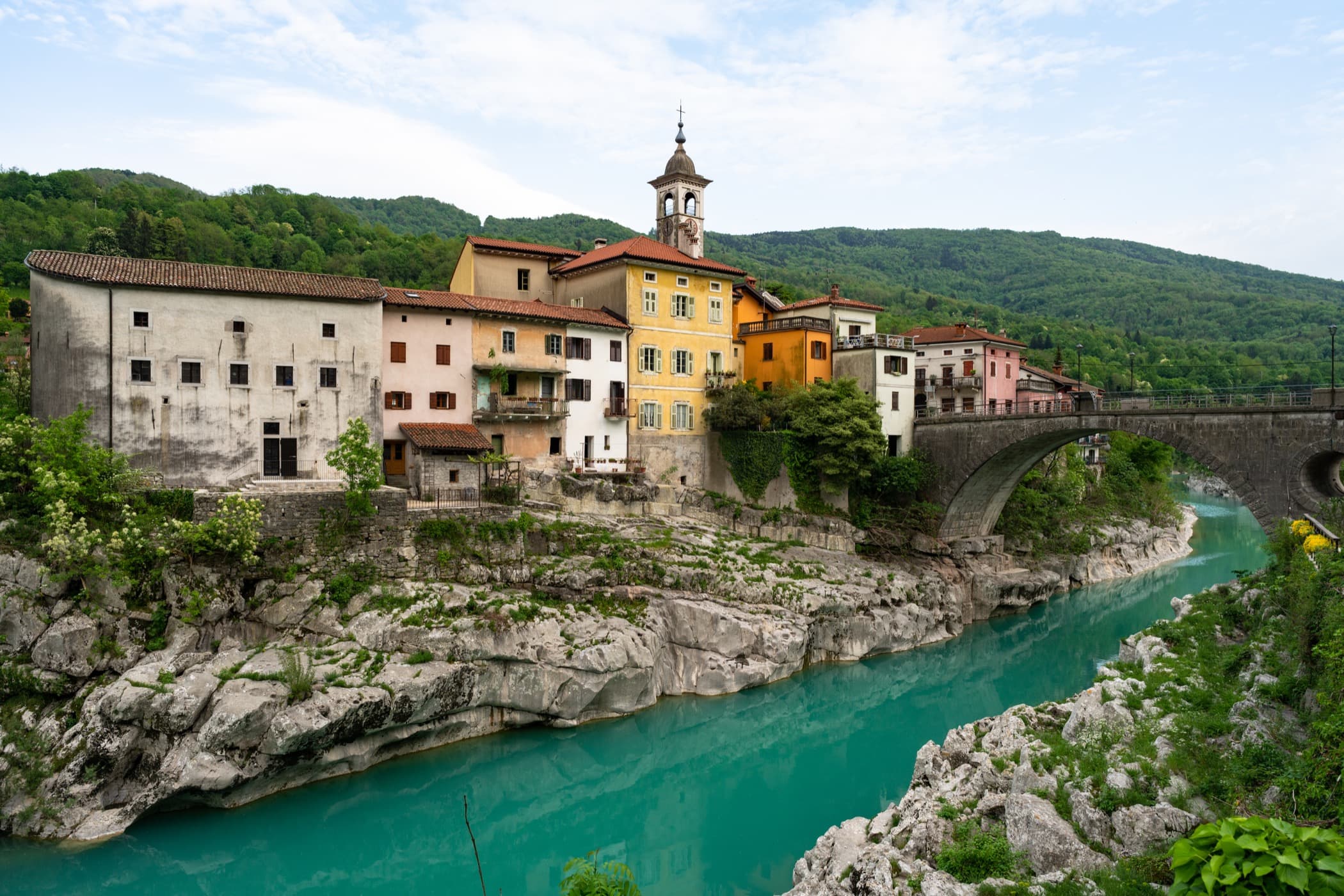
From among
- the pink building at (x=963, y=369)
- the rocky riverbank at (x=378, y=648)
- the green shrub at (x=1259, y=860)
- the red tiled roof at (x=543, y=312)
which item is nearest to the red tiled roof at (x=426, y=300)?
the red tiled roof at (x=543, y=312)

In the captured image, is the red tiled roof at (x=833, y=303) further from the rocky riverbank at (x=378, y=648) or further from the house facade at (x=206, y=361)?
the house facade at (x=206, y=361)

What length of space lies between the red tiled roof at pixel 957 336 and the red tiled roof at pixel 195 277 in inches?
1370

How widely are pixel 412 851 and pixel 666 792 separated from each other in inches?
305

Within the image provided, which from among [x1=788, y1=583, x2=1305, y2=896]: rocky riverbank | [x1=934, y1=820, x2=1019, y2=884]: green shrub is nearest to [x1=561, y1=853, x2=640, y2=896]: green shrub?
[x1=788, y1=583, x2=1305, y2=896]: rocky riverbank

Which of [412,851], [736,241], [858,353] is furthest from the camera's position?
[736,241]

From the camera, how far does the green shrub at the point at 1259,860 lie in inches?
218

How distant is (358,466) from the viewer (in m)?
29.0

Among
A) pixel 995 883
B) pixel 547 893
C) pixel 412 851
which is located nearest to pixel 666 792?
pixel 547 893

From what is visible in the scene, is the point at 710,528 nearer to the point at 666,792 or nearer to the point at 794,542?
the point at 794,542

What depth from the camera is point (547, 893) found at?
20.5m

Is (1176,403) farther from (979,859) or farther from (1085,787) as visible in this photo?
(979,859)

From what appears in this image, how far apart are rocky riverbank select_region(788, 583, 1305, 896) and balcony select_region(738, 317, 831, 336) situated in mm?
26972

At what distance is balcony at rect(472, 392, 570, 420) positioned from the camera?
3694cm

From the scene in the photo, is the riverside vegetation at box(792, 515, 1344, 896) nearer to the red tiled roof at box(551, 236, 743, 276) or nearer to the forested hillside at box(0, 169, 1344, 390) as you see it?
the red tiled roof at box(551, 236, 743, 276)
